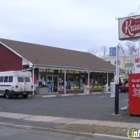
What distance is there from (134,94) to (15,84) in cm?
1412

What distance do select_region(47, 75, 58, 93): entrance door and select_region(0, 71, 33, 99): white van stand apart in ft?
18.0

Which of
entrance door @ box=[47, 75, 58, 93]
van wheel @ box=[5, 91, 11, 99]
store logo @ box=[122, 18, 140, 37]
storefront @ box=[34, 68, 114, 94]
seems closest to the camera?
store logo @ box=[122, 18, 140, 37]

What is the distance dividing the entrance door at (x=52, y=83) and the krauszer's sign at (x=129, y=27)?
1777cm

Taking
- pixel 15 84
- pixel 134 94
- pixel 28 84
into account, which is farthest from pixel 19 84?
pixel 134 94

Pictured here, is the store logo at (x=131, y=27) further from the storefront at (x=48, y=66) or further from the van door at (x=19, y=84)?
the storefront at (x=48, y=66)

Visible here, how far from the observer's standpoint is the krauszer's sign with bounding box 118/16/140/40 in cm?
1333

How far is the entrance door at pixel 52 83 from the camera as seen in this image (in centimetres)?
3070

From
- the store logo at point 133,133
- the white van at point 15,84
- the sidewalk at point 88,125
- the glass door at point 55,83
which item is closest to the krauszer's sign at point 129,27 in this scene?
the sidewalk at point 88,125

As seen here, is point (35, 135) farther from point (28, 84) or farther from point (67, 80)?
point (67, 80)

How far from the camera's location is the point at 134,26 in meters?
13.4

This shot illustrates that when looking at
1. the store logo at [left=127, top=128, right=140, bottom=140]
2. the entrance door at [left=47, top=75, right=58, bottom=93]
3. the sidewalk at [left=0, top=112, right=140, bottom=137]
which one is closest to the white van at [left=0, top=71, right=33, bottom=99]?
the entrance door at [left=47, top=75, right=58, bottom=93]

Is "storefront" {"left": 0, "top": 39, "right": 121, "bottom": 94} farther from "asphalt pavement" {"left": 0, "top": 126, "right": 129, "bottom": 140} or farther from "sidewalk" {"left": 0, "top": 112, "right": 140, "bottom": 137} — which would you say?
"asphalt pavement" {"left": 0, "top": 126, "right": 129, "bottom": 140}

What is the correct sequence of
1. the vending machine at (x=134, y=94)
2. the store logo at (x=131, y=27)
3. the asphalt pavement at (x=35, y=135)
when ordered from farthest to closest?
the store logo at (x=131, y=27) → the vending machine at (x=134, y=94) → the asphalt pavement at (x=35, y=135)

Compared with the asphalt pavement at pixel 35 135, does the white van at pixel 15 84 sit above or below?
above
